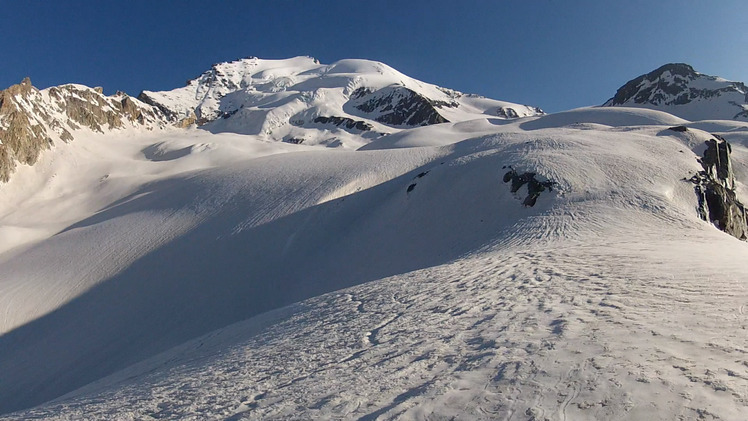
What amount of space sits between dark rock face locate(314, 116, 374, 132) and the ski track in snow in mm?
101901

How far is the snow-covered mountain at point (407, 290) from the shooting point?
4.54 m

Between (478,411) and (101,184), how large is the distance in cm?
6649

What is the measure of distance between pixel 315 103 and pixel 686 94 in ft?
316

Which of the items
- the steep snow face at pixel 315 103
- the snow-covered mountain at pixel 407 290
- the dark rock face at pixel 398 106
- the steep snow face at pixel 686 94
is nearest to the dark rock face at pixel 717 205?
the snow-covered mountain at pixel 407 290

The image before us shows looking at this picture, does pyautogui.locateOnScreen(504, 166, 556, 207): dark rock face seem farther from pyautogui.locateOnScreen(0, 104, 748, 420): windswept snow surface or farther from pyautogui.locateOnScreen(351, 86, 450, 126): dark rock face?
pyautogui.locateOnScreen(351, 86, 450, 126): dark rock face

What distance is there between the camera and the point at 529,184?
17984 millimetres

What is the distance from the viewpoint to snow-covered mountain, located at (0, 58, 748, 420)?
179 inches

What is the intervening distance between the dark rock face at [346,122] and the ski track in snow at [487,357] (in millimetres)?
101901

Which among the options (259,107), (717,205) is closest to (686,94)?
(717,205)

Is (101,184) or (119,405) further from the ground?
(101,184)

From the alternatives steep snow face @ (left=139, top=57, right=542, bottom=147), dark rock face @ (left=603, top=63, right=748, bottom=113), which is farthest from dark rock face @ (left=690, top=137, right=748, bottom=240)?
steep snow face @ (left=139, top=57, right=542, bottom=147)

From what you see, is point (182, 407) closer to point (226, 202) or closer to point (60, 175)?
point (226, 202)

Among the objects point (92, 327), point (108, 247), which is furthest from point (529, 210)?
point (108, 247)

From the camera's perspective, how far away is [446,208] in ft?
65.4
